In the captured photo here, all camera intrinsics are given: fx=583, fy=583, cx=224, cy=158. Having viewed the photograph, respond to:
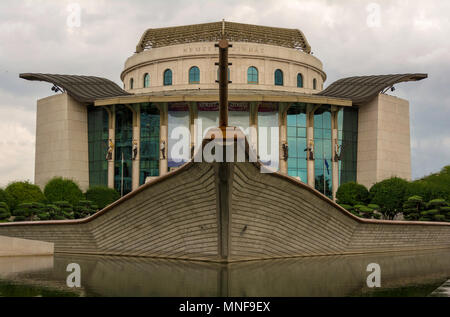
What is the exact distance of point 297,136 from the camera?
151 ft

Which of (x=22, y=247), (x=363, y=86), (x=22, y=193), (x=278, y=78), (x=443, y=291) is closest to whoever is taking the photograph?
(x=443, y=291)

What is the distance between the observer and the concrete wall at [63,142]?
4717 centimetres

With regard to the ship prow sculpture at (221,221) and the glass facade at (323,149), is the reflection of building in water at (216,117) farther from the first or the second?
the ship prow sculpture at (221,221)

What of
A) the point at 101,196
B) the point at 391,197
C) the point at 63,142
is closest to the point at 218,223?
the point at 391,197

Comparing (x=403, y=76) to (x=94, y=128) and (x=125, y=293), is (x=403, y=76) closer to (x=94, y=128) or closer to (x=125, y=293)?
(x=94, y=128)

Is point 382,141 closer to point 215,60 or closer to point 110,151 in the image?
point 215,60

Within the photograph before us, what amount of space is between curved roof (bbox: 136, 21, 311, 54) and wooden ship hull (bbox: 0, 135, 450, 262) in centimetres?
2748

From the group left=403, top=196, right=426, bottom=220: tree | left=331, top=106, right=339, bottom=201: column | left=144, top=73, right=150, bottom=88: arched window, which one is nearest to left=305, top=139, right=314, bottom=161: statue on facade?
left=331, top=106, right=339, bottom=201: column

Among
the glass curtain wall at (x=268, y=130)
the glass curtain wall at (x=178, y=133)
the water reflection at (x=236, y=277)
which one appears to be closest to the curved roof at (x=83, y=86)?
the glass curtain wall at (x=178, y=133)

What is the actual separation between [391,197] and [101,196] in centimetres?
2026

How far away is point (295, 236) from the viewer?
23.2 meters

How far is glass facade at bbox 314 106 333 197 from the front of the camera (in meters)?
46.2

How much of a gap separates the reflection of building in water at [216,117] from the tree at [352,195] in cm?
370
